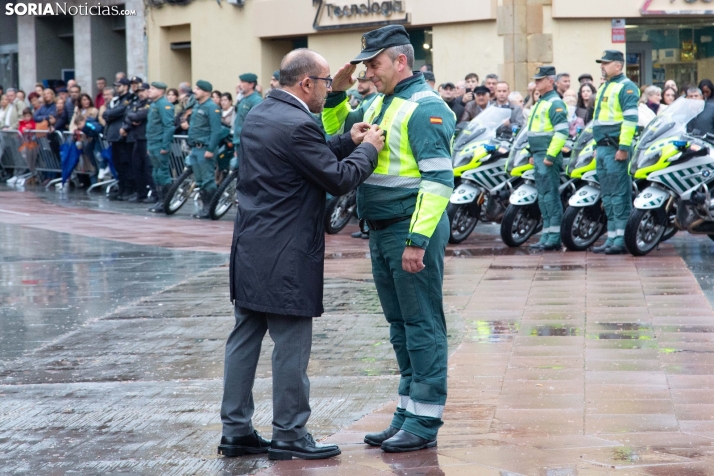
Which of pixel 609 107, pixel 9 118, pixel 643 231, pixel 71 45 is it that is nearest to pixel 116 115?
pixel 9 118

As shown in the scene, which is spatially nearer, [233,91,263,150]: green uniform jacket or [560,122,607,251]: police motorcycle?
[560,122,607,251]: police motorcycle

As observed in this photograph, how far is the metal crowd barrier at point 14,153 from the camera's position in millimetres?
25203

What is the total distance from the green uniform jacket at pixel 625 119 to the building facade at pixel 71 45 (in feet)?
65.8

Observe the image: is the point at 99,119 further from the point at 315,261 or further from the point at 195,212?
the point at 315,261

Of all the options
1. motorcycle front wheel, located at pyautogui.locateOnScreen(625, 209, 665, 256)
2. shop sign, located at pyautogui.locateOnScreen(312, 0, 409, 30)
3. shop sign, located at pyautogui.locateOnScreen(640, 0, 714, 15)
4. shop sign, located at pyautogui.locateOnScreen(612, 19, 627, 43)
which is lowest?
motorcycle front wheel, located at pyautogui.locateOnScreen(625, 209, 665, 256)

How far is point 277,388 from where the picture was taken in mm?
5059

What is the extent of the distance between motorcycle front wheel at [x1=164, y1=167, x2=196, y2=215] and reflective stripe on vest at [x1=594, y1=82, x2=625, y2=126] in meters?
7.30

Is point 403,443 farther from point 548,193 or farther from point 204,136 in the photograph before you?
point 204,136

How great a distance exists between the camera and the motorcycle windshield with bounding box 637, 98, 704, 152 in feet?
39.7

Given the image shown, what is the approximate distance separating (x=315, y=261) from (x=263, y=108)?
0.70 meters

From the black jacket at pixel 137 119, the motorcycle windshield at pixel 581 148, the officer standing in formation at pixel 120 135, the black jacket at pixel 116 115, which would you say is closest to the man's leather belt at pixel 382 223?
the motorcycle windshield at pixel 581 148

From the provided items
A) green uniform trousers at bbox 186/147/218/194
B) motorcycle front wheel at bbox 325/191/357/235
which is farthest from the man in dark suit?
green uniform trousers at bbox 186/147/218/194

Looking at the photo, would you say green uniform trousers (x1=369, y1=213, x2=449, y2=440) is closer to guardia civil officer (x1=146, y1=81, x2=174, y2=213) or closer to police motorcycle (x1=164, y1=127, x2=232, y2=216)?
police motorcycle (x1=164, y1=127, x2=232, y2=216)

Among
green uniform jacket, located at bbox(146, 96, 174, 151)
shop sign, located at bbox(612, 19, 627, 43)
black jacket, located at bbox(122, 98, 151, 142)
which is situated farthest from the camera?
shop sign, located at bbox(612, 19, 627, 43)
